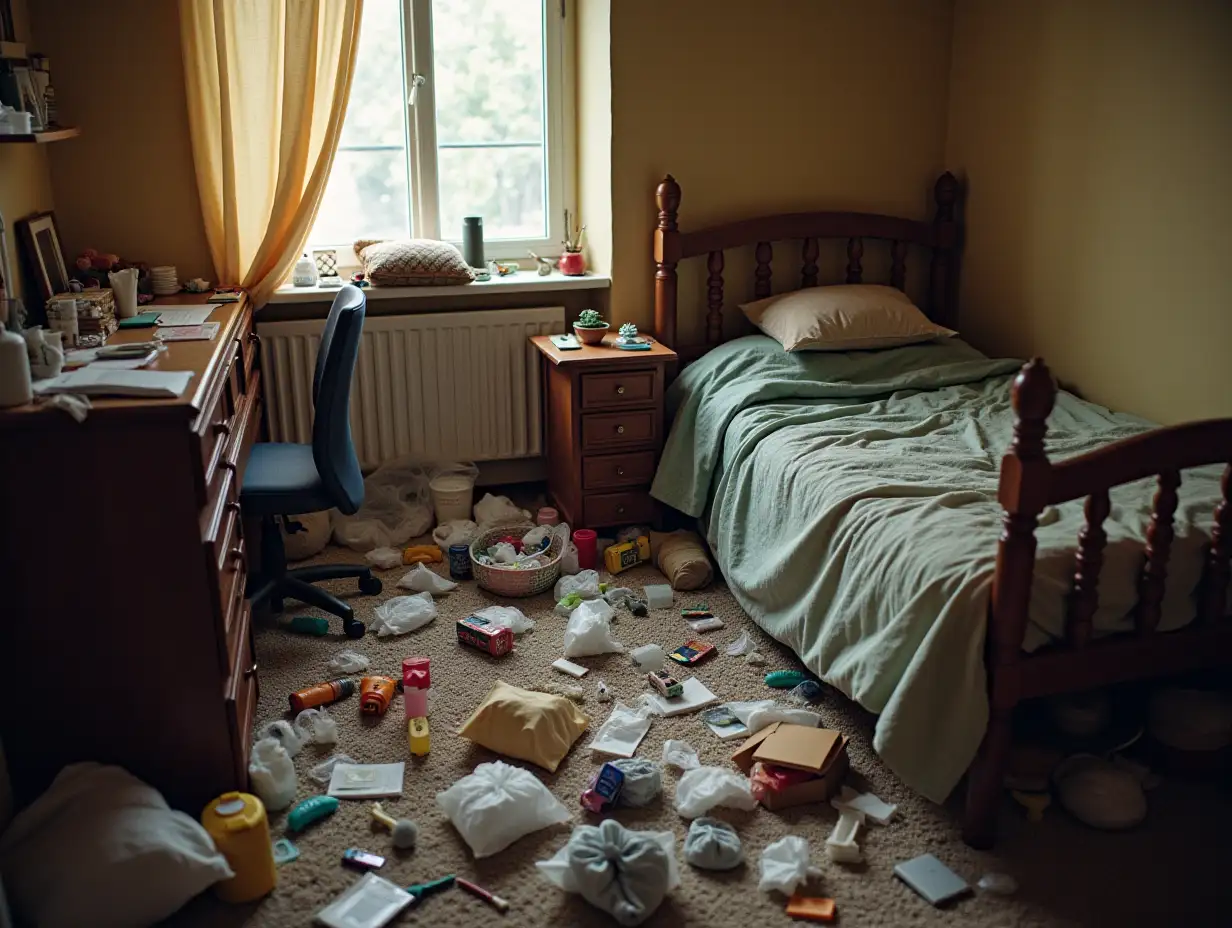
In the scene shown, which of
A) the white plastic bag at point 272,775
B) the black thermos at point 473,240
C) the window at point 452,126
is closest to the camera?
the white plastic bag at point 272,775

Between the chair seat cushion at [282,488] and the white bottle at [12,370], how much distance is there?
2.84ft

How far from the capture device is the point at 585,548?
11.5 feet

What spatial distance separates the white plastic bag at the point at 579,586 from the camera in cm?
332

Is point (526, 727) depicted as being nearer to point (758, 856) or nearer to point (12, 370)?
point (758, 856)

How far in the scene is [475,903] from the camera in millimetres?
2080

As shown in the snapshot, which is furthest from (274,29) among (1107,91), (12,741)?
(1107,91)

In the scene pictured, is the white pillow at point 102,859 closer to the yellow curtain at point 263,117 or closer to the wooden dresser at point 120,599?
the wooden dresser at point 120,599

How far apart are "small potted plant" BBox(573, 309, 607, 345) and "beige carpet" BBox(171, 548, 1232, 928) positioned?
52.3 inches

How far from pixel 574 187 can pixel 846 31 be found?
3.59 feet

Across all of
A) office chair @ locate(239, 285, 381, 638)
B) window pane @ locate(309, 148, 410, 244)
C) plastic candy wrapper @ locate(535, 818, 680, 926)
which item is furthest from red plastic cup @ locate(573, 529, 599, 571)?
plastic candy wrapper @ locate(535, 818, 680, 926)

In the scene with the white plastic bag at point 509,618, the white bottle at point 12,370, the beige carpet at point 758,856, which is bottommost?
the beige carpet at point 758,856

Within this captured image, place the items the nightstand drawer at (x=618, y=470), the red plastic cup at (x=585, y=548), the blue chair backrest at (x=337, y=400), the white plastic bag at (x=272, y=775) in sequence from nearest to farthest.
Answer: the white plastic bag at (x=272, y=775) → the blue chair backrest at (x=337, y=400) → the red plastic cup at (x=585, y=548) → the nightstand drawer at (x=618, y=470)

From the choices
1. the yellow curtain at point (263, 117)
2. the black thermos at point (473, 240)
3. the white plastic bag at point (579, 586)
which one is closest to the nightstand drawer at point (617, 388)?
the white plastic bag at point (579, 586)

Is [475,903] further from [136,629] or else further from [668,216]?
[668,216]
